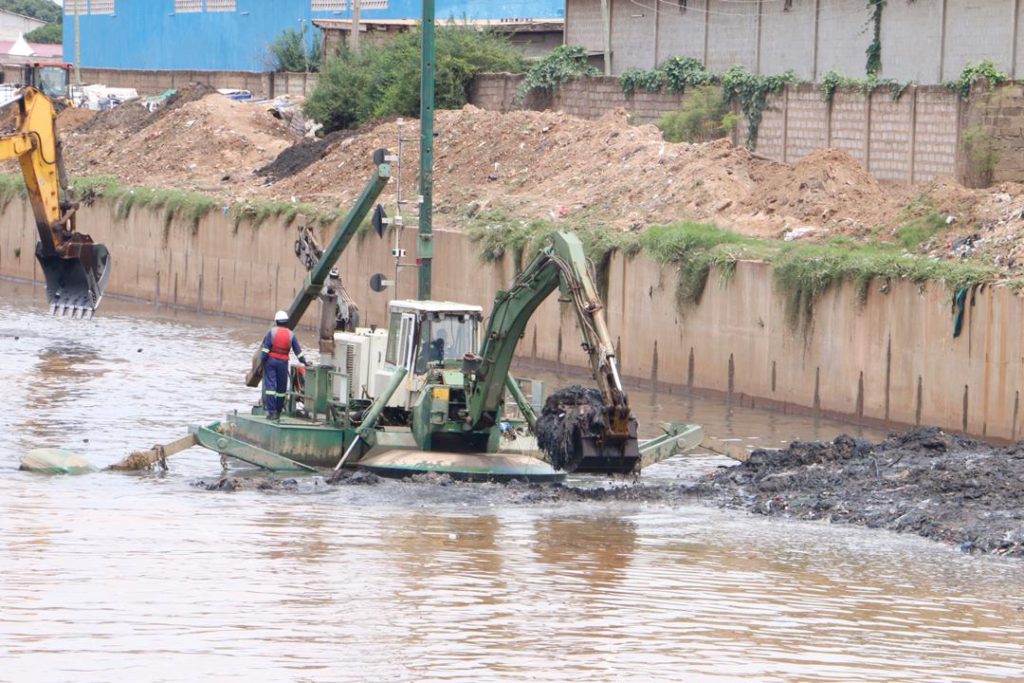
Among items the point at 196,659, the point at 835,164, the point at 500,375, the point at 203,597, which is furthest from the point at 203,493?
the point at 835,164

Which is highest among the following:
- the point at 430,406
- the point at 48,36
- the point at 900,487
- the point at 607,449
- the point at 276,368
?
the point at 48,36

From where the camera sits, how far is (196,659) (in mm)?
13695

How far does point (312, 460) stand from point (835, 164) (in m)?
17.1

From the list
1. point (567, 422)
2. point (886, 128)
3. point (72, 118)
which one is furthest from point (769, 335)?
point (72, 118)

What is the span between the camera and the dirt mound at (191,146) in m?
54.1

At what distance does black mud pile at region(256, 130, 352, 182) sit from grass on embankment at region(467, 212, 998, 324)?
12724 millimetres

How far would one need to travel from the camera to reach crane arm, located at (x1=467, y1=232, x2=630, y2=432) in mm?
19594

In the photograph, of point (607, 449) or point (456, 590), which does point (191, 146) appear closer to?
point (607, 449)

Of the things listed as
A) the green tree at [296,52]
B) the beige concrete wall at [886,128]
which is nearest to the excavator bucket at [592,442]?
the beige concrete wall at [886,128]

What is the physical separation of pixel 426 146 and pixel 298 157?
22.8 meters

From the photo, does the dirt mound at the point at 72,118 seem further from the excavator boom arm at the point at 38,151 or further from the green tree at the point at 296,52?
the excavator boom arm at the point at 38,151

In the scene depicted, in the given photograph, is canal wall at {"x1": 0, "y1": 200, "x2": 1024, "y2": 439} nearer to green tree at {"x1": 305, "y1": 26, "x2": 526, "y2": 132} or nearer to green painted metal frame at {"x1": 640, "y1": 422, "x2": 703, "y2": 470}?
green painted metal frame at {"x1": 640, "y1": 422, "x2": 703, "y2": 470}

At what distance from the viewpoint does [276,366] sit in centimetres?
2389

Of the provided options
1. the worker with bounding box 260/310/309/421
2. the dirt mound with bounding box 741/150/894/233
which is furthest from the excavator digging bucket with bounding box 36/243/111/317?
the dirt mound with bounding box 741/150/894/233
